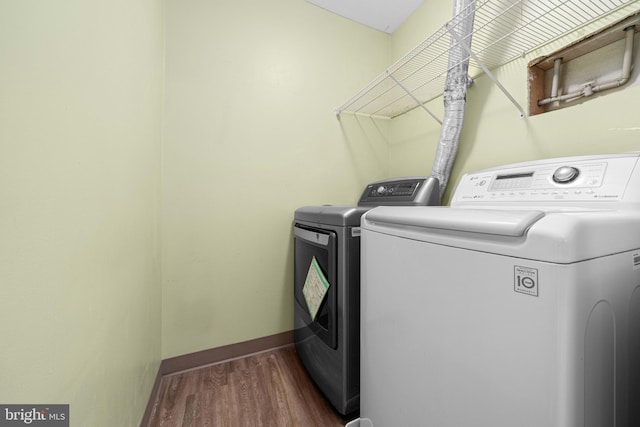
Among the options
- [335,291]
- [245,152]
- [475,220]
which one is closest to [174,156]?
[245,152]

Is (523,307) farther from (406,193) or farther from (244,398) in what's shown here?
(244,398)

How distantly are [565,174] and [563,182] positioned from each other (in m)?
0.03

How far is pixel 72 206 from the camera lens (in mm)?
489

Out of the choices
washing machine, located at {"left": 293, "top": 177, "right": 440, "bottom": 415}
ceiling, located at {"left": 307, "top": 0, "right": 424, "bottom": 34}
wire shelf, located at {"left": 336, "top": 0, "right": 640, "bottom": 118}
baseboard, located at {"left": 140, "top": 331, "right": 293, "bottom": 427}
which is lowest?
baseboard, located at {"left": 140, "top": 331, "right": 293, "bottom": 427}

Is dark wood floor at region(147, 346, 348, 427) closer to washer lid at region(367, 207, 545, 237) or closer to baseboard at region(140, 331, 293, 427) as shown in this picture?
baseboard at region(140, 331, 293, 427)

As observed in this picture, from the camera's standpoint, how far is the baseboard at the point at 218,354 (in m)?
1.32

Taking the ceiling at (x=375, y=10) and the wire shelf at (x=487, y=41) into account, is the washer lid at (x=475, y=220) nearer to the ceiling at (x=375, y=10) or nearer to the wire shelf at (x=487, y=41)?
the wire shelf at (x=487, y=41)

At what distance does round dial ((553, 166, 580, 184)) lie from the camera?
69 centimetres

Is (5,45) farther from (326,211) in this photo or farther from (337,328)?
(337,328)

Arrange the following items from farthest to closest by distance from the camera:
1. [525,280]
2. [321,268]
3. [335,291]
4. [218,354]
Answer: [218,354]
[321,268]
[335,291]
[525,280]

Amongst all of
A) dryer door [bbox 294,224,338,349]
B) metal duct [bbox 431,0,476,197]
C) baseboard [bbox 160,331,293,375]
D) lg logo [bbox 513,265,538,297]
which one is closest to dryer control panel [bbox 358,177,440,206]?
metal duct [bbox 431,0,476,197]

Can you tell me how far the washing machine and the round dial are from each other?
55cm

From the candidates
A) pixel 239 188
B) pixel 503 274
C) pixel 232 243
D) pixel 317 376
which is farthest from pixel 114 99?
pixel 317 376

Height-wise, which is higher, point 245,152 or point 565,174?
point 245,152
